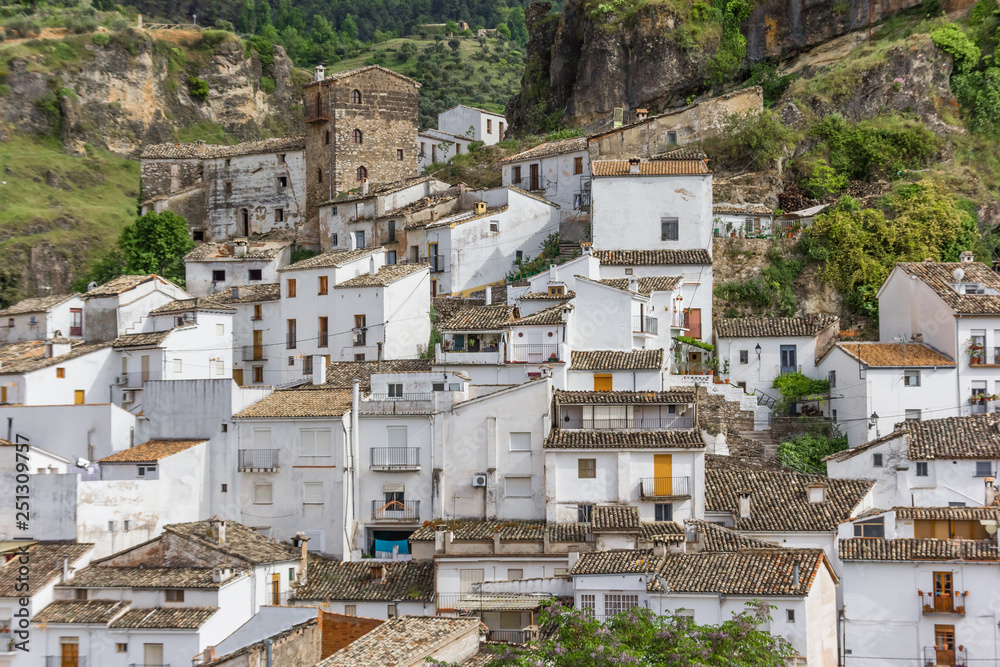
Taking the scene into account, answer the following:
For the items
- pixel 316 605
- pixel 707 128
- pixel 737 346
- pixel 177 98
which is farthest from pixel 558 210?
pixel 177 98

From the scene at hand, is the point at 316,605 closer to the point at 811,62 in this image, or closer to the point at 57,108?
the point at 811,62

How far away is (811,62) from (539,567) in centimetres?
3659

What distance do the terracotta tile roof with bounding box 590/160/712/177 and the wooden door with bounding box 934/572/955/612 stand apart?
829 inches

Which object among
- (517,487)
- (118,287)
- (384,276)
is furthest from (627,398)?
(118,287)

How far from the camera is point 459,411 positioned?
42031mm

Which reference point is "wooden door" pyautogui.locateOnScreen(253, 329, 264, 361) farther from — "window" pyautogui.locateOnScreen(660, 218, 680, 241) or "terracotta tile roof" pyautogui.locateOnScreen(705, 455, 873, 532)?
"terracotta tile roof" pyautogui.locateOnScreen(705, 455, 873, 532)

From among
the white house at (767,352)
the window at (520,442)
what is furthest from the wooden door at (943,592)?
the white house at (767,352)

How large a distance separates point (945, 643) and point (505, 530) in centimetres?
1254

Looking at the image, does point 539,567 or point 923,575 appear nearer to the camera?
point 923,575

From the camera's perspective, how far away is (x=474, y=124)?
7750cm

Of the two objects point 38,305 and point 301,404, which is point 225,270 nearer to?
point 38,305

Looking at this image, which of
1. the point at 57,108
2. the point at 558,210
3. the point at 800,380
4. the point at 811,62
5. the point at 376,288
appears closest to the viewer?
the point at 800,380

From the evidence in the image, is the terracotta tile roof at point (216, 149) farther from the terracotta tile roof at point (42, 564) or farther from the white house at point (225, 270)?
the terracotta tile roof at point (42, 564)

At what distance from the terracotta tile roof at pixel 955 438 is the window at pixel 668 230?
43.7 feet
